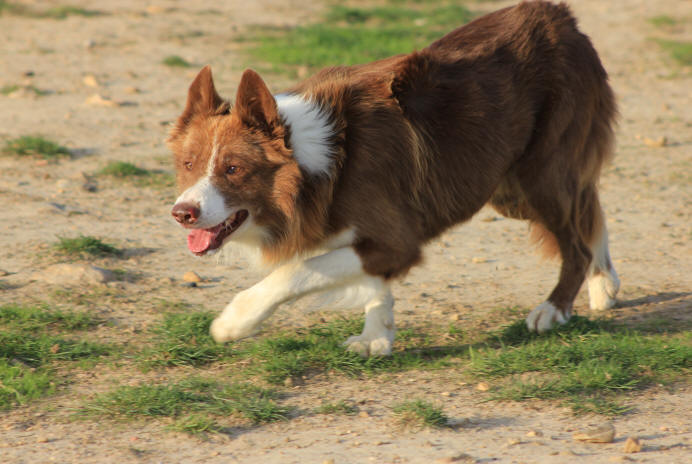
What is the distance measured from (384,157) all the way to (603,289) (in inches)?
74.1

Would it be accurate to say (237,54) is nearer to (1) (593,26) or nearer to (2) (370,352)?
(1) (593,26)

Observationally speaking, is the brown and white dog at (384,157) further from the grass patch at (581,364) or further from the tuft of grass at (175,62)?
the tuft of grass at (175,62)

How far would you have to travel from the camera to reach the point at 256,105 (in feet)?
14.6

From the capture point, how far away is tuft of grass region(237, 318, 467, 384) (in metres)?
4.65

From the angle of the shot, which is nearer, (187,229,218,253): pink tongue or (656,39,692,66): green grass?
(187,229,218,253): pink tongue

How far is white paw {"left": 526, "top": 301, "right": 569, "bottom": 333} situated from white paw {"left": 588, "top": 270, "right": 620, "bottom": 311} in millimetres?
473

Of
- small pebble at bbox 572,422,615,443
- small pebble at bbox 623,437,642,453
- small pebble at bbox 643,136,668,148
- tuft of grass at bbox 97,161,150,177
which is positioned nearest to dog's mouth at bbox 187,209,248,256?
small pebble at bbox 572,422,615,443

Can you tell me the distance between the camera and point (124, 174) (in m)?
7.73

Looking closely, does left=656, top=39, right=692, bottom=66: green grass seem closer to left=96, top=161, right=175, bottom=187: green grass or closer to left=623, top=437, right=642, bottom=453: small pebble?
left=96, top=161, right=175, bottom=187: green grass

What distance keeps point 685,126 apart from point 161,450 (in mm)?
7616

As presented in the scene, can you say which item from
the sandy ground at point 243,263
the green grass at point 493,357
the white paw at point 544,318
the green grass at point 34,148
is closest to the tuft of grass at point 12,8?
the sandy ground at point 243,263

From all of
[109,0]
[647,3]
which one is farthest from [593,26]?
[109,0]

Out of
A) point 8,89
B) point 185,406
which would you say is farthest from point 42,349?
point 8,89

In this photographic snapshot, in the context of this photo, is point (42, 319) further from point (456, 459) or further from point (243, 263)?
point (456, 459)
